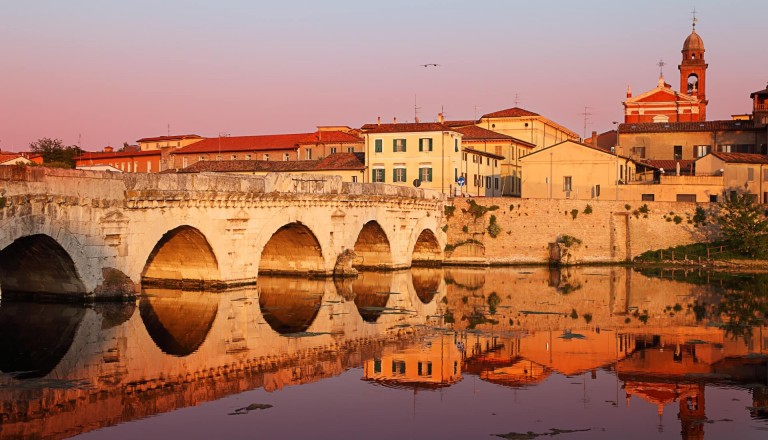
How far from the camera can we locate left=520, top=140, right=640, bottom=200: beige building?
202ft

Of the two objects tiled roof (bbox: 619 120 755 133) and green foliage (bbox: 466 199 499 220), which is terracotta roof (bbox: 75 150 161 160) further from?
tiled roof (bbox: 619 120 755 133)

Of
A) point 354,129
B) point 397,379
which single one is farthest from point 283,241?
point 354,129

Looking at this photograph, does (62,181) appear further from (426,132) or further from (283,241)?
(426,132)

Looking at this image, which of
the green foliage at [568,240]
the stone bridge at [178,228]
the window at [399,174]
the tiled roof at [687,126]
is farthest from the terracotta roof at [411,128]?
the tiled roof at [687,126]

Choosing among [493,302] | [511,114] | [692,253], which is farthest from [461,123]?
[493,302]

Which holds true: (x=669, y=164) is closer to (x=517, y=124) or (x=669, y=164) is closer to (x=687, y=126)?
(x=687, y=126)

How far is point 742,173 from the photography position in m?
61.9

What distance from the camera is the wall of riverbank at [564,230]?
5588 cm

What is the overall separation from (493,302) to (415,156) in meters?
28.3

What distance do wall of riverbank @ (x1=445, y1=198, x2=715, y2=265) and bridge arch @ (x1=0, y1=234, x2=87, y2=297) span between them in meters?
A: 29.1

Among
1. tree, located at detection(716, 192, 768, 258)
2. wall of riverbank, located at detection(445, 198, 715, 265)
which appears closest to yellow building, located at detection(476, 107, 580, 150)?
wall of riverbank, located at detection(445, 198, 715, 265)

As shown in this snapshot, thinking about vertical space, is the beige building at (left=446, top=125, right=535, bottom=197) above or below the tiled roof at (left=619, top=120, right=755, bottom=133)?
below

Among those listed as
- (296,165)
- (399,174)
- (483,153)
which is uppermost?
(483,153)

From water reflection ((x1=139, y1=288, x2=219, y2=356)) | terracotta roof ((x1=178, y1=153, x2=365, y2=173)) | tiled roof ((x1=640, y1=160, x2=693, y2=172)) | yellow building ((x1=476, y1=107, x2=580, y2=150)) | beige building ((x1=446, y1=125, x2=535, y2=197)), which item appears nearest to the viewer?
water reflection ((x1=139, y1=288, x2=219, y2=356))
